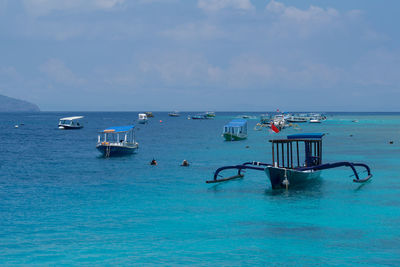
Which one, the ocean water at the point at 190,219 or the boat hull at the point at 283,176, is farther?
the boat hull at the point at 283,176

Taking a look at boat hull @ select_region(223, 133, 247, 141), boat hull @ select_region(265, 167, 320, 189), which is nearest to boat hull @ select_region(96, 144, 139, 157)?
boat hull @ select_region(265, 167, 320, 189)

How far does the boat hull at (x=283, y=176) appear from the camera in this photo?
40.1m

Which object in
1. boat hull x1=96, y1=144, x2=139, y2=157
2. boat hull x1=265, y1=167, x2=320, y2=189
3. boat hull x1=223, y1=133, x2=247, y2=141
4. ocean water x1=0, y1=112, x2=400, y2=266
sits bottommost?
ocean water x1=0, y1=112, x2=400, y2=266

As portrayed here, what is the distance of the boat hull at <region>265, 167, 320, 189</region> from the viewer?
132ft

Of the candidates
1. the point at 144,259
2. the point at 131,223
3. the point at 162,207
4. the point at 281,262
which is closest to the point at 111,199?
the point at 162,207

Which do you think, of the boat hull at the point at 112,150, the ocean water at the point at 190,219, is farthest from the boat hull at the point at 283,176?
the boat hull at the point at 112,150

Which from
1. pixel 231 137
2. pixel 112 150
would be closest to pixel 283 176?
pixel 112 150

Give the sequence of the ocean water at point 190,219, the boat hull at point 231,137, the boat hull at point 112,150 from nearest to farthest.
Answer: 1. the ocean water at point 190,219
2. the boat hull at point 112,150
3. the boat hull at point 231,137

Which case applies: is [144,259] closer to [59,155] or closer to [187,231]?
[187,231]

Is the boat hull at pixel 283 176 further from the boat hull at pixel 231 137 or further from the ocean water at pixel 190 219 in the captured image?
the boat hull at pixel 231 137

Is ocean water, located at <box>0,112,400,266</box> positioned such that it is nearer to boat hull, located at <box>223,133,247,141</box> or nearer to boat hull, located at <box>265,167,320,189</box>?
boat hull, located at <box>265,167,320,189</box>

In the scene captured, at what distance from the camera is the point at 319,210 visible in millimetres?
33969

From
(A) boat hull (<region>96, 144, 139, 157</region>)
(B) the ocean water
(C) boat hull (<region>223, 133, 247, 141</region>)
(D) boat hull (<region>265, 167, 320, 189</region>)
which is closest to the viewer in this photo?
(B) the ocean water

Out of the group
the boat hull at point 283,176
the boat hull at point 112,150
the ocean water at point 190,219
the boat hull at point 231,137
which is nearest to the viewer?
the ocean water at point 190,219
